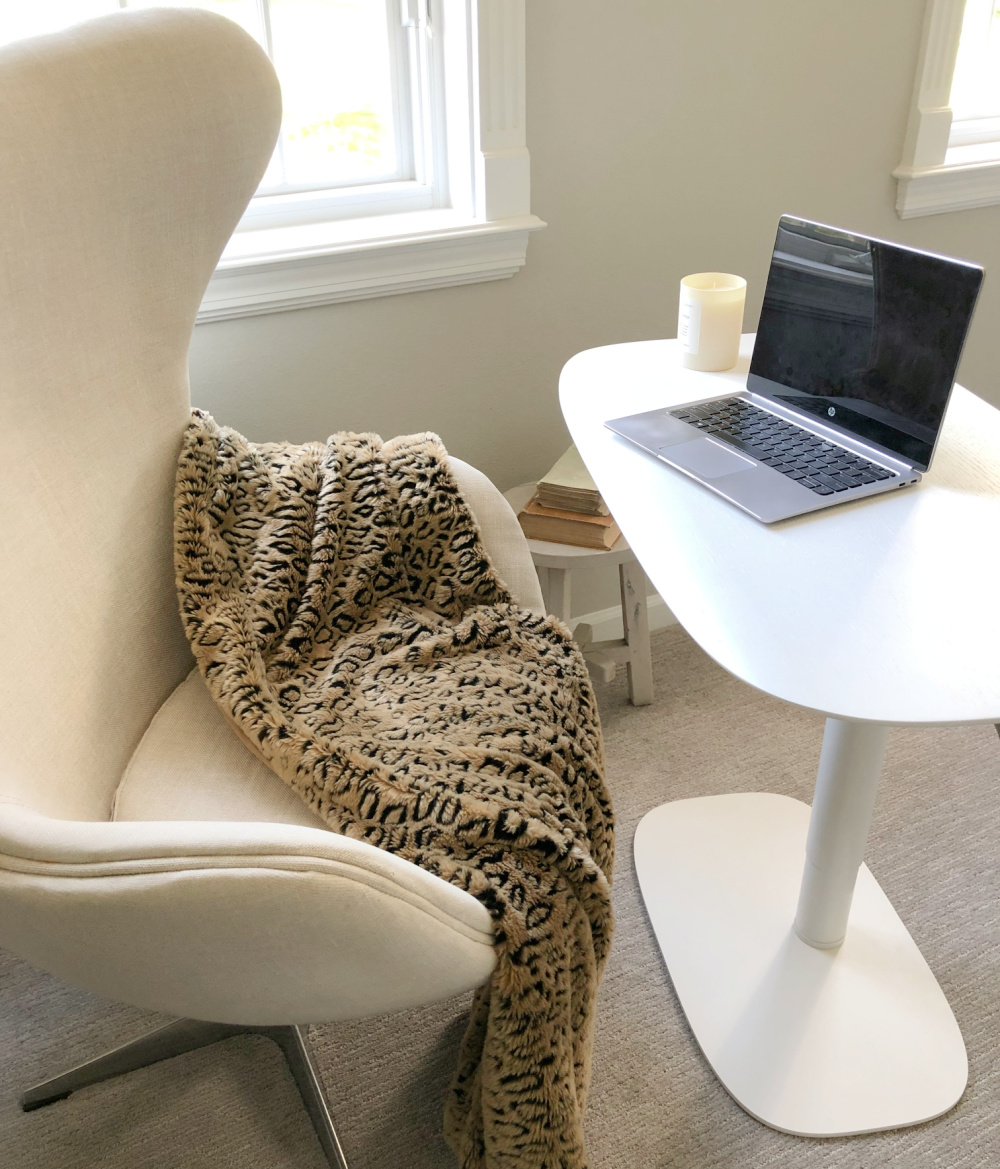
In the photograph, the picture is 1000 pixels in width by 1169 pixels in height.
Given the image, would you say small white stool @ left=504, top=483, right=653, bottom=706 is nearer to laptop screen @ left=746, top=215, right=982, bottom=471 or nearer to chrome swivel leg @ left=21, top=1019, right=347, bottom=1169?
laptop screen @ left=746, top=215, right=982, bottom=471

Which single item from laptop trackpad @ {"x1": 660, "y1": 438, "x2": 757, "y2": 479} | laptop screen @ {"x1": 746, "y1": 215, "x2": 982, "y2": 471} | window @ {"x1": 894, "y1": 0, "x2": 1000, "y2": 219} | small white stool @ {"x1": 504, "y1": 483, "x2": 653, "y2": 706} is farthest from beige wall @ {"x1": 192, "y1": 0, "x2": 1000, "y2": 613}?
laptop trackpad @ {"x1": 660, "y1": 438, "x2": 757, "y2": 479}

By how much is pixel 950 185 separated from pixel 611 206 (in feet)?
2.38

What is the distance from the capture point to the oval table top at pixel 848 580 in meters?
0.82

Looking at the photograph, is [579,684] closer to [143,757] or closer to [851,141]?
[143,757]

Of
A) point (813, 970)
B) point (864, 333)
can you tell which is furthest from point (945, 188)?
point (813, 970)

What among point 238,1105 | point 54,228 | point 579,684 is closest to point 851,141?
point 579,684

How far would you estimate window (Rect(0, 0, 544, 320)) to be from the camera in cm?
Result: 151

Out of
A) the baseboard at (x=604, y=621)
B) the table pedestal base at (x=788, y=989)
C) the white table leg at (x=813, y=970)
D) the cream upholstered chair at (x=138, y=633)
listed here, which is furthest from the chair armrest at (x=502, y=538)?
the baseboard at (x=604, y=621)

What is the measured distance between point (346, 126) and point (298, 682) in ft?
3.17

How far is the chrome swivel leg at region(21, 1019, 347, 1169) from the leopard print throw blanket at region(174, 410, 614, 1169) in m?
0.19

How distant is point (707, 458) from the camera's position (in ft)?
3.73

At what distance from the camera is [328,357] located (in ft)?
5.28

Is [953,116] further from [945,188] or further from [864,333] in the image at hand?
[864,333]

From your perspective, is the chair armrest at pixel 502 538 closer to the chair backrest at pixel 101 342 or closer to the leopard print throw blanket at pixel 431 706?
the leopard print throw blanket at pixel 431 706
